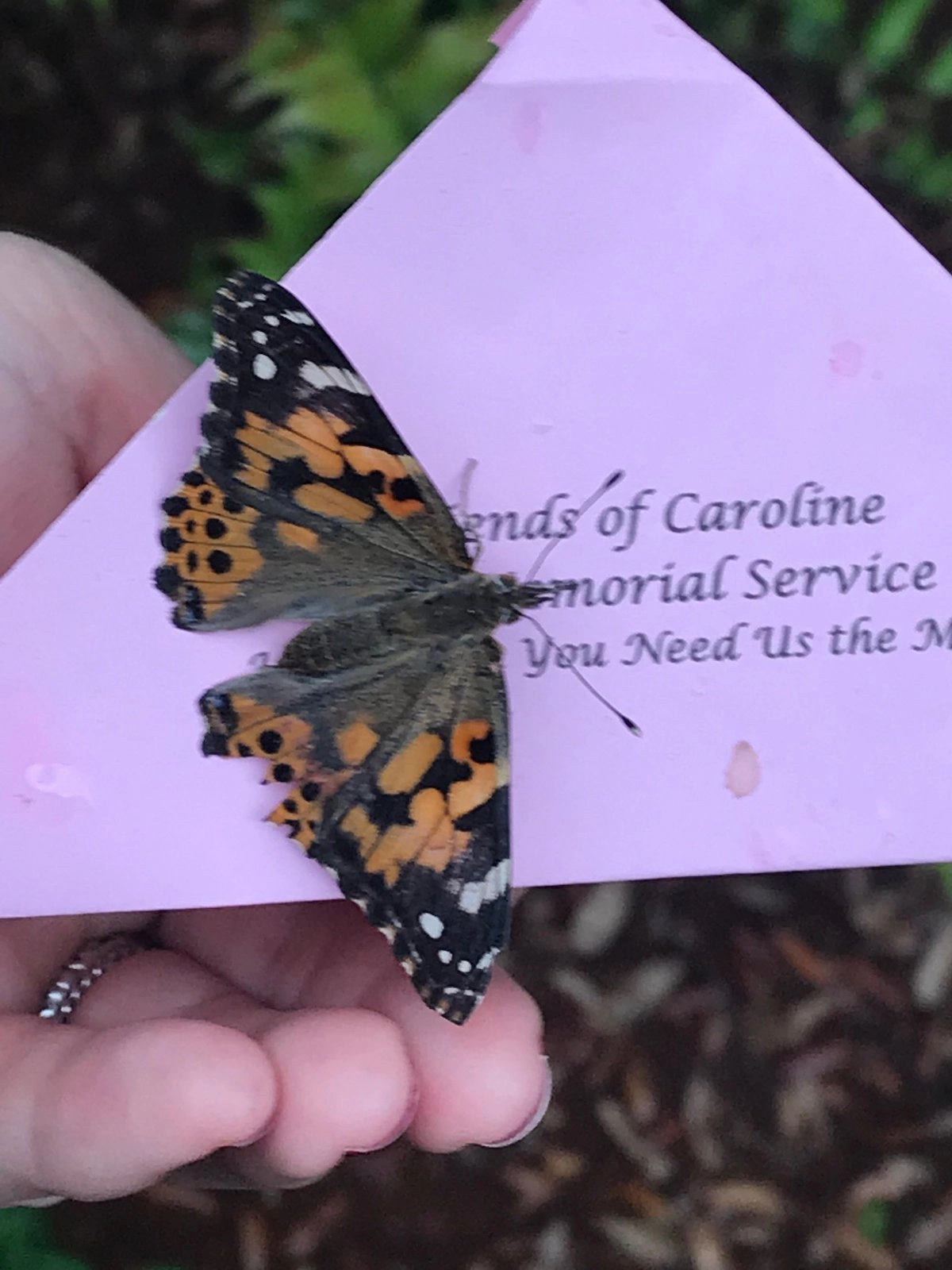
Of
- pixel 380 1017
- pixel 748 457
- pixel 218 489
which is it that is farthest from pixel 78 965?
pixel 748 457

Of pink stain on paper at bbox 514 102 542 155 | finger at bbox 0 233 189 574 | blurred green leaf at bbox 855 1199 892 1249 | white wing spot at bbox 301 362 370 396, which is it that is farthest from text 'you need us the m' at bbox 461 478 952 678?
blurred green leaf at bbox 855 1199 892 1249

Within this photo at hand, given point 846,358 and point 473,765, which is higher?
point 846,358

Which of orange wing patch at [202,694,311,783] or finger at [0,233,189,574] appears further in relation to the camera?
finger at [0,233,189,574]

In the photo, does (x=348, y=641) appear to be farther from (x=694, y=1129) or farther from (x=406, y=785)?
(x=694, y=1129)

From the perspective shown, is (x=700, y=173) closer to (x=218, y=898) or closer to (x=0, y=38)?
(x=218, y=898)

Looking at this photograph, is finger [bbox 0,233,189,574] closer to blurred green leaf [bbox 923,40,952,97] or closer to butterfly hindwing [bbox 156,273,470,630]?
butterfly hindwing [bbox 156,273,470,630]

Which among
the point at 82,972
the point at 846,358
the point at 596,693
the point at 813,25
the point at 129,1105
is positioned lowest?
the point at 82,972

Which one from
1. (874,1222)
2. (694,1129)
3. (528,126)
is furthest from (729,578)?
(874,1222)
